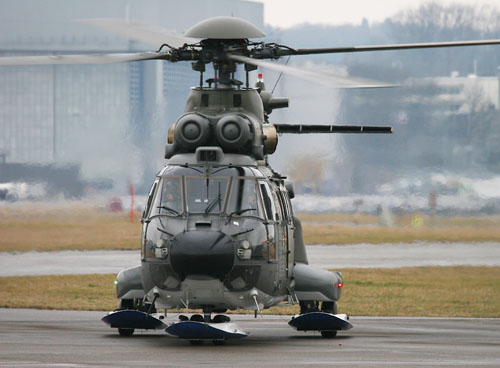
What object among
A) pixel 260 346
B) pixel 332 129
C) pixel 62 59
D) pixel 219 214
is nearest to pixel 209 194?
pixel 219 214

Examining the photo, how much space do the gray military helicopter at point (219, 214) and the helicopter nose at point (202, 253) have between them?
0.04 ft

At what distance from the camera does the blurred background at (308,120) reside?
33.7m

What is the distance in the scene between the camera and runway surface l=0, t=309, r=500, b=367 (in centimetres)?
1276

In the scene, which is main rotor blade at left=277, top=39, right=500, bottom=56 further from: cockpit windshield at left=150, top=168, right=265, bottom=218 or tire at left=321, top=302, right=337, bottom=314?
tire at left=321, top=302, right=337, bottom=314

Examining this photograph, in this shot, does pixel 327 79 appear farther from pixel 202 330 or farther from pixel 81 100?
pixel 81 100

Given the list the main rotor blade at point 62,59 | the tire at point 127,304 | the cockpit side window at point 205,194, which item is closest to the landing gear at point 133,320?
the tire at point 127,304

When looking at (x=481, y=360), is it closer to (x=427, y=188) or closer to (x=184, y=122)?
(x=184, y=122)

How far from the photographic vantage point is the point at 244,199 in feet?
49.4

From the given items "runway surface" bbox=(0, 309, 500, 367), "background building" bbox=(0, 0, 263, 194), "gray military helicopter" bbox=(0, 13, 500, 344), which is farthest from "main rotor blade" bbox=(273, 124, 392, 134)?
"background building" bbox=(0, 0, 263, 194)

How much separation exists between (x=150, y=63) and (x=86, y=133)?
3767mm

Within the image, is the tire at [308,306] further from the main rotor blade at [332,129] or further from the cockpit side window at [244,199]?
the main rotor blade at [332,129]

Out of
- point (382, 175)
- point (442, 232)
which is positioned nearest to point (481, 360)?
point (442, 232)

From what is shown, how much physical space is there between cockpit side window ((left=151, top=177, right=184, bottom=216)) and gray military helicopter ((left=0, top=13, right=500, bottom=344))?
0.05ft

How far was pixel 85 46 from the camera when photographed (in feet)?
124
